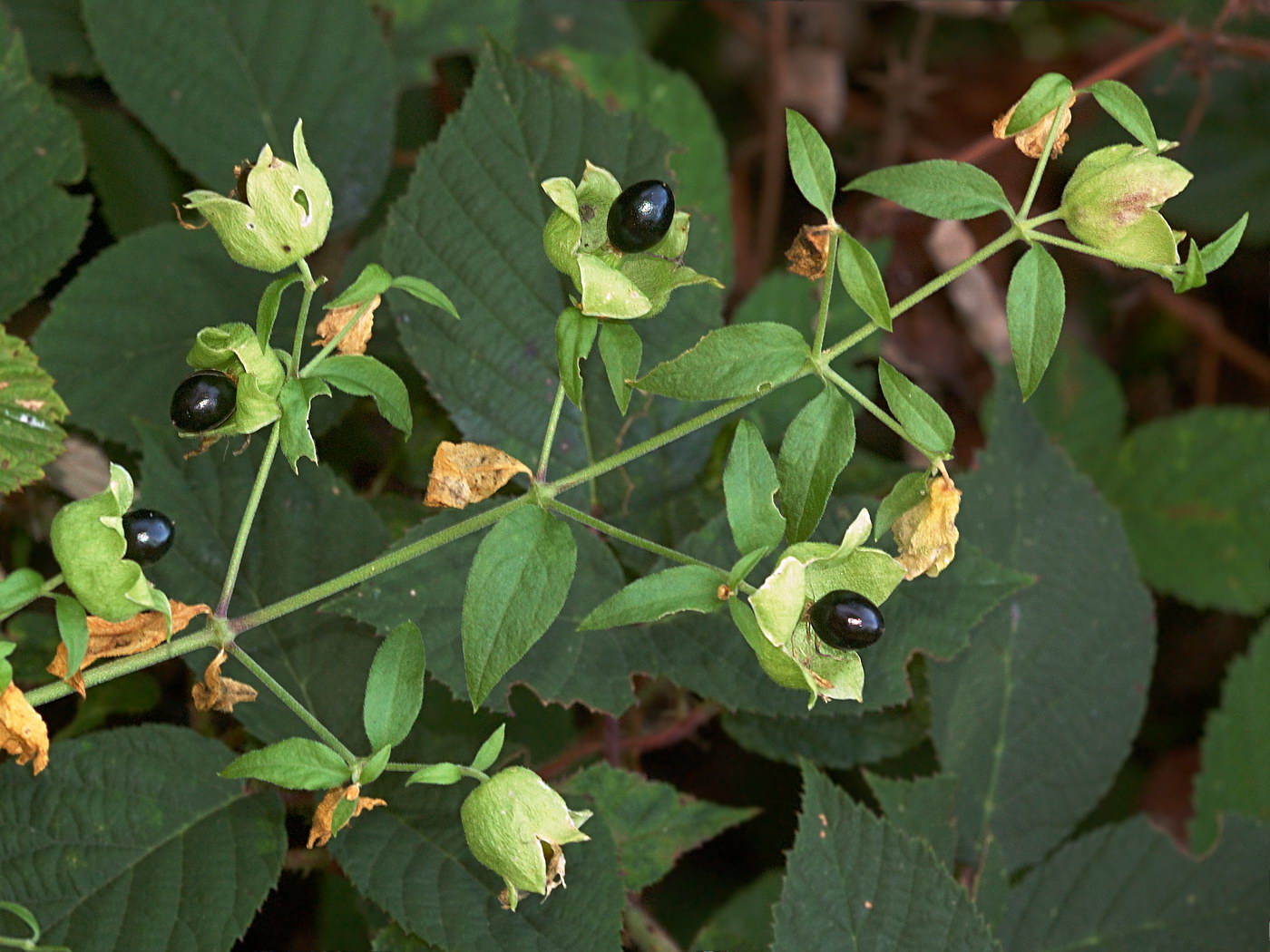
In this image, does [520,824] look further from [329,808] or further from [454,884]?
[454,884]


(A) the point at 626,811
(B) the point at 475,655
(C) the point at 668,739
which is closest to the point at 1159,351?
(C) the point at 668,739

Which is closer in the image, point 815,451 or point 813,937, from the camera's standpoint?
point 815,451

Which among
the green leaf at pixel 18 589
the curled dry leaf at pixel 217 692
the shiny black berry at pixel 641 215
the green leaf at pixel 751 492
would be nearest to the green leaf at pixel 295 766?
the curled dry leaf at pixel 217 692

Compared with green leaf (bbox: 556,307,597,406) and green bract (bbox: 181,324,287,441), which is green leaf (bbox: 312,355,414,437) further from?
green leaf (bbox: 556,307,597,406)

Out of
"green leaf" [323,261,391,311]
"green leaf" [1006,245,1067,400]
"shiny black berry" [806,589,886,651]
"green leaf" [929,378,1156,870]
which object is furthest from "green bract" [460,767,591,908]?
"green leaf" [929,378,1156,870]

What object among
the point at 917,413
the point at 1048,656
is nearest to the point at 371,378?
the point at 917,413

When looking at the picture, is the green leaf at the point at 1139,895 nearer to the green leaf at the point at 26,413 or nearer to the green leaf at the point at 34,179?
the green leaf at the point at 26,413

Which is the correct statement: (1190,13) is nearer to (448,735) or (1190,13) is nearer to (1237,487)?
(1237,487)
